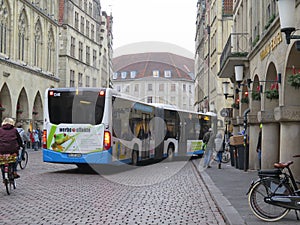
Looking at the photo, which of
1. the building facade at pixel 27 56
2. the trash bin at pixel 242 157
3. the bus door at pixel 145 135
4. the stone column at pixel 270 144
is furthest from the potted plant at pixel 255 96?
the building facade at pixel 27 56

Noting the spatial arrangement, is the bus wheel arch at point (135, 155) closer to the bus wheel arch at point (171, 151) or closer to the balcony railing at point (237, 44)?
the bus wheel arch at point (171, 151)

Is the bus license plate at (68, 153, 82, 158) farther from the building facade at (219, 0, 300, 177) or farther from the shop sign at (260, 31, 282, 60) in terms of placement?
the shop sign at (260, 31, 282, 60)

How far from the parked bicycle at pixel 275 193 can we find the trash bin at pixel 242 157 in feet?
35.6

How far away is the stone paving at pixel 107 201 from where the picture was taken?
28.7 feet

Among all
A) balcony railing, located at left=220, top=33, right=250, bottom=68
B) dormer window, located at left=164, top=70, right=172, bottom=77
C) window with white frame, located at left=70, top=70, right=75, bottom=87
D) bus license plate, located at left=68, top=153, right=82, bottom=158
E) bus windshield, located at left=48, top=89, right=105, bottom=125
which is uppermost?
dormer window, located at left=164, top=70, right=172, bottom=77

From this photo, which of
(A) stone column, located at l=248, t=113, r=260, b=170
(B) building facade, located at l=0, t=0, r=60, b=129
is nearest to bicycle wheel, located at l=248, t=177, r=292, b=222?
(A) stone column, located at l=248, t=113, r=260, b=170

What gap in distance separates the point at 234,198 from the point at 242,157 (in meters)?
8.88

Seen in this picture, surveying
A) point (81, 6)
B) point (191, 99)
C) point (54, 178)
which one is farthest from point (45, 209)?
point (191, 99)

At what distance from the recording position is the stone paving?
8.76 metres

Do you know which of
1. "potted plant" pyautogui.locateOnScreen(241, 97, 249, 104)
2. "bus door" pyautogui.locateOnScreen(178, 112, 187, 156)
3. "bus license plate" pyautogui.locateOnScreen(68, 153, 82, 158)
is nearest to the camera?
"bus license plate" pyautogui.locateOnScreen(68, 153, 82, 158)

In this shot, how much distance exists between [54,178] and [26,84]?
95.5 feet

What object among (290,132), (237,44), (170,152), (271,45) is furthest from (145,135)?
(290,132)

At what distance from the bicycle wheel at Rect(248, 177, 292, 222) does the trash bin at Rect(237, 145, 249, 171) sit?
426 inches

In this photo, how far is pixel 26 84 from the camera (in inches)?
1715
